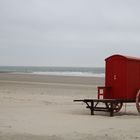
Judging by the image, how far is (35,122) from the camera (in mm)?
12156

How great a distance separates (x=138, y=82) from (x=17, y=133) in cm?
644

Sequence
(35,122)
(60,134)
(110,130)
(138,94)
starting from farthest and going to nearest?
(138,94), (35,122), (110,130), (60,134)

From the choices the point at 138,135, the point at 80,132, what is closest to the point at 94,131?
the point at 80,132

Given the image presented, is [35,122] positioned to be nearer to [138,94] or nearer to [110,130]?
[110,130]

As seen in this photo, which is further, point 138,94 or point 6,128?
point 138,94

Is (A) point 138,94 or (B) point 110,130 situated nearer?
(B) point 110,130

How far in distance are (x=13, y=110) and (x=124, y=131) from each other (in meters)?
5.54

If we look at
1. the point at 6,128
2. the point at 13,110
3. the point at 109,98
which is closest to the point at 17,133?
the point at 6,128

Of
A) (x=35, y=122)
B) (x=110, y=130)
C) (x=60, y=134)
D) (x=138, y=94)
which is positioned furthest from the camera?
(x=138, y=94)

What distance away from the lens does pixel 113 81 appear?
1550 cm

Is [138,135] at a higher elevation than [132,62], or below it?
below

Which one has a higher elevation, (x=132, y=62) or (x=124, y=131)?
(x=132, y=62)

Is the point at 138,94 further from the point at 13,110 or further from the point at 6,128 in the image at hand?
the point at 6,128

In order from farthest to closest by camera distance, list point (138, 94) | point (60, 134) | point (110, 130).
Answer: point (138, 94)
point (110, 130)
point (60, 134)
